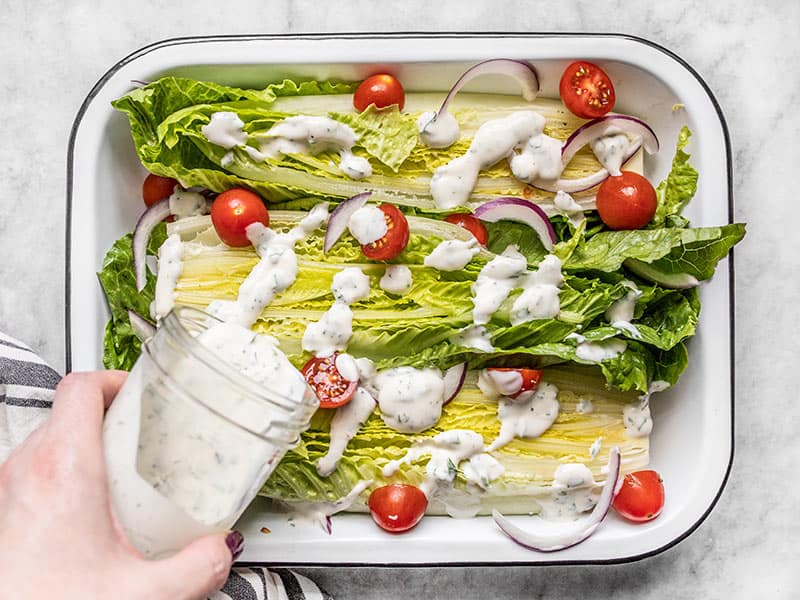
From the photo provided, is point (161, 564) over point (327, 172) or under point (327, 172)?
under

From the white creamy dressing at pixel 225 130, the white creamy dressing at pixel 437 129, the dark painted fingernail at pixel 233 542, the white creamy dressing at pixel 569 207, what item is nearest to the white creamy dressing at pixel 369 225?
the white creamy dressing at pixel 437 129

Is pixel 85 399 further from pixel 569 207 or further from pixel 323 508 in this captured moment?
pixel 569 207

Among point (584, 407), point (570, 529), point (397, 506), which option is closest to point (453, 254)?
point (584, 407)

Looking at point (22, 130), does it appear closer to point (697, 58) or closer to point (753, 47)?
point (697, 58)

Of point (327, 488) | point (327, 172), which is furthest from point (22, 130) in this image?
point (327, 488)

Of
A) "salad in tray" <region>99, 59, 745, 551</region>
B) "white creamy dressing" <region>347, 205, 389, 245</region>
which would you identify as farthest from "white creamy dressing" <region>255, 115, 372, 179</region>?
"white creamy dressing" <region>347, 205, 389, 245</region>

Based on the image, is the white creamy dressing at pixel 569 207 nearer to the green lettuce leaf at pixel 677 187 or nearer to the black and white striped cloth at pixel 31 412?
the green lettuce leaf at pixel 677 187
